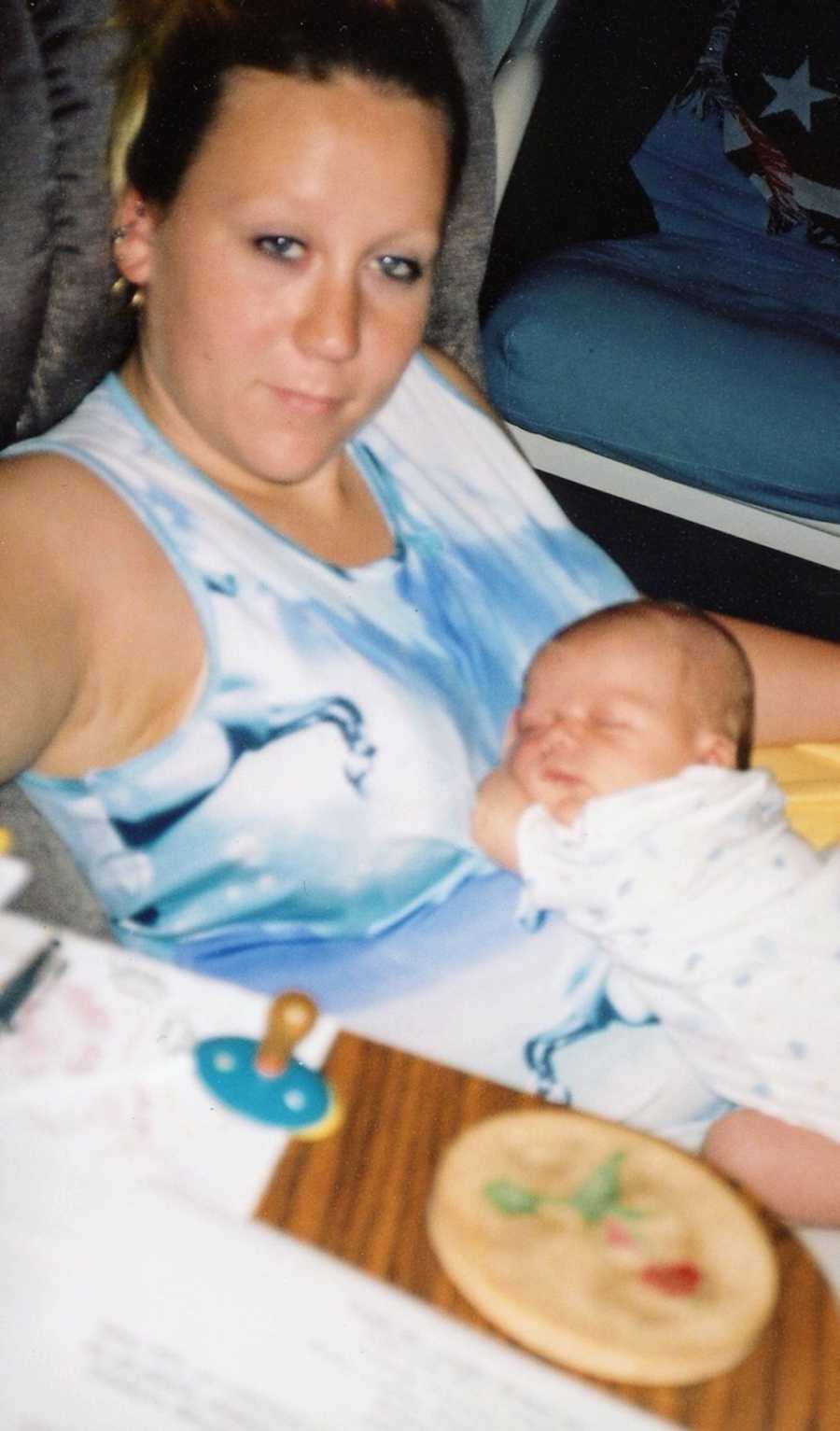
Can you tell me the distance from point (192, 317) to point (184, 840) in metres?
0.38

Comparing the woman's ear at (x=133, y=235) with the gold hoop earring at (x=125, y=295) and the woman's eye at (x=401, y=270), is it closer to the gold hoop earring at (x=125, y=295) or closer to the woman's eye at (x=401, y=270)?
the gold hoop earring at (x=125, y=295)

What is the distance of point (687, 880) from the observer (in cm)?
89

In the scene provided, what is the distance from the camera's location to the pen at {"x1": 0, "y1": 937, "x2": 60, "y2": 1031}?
0.54m

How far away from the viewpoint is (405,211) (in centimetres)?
82

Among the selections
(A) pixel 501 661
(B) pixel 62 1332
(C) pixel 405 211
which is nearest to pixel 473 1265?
(B) pixel 62 1332

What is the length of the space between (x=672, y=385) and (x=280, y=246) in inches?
54.2

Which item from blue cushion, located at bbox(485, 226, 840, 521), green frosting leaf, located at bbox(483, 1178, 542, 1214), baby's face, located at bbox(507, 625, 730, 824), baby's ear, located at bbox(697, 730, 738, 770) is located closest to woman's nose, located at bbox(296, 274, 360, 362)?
baby's face, located at bbox(507, 625, 730, 824)

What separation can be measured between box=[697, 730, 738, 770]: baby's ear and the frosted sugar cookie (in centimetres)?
49

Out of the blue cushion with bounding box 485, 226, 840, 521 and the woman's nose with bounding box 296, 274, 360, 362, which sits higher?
the woman's nose with bounding box 296, 274, 360, 362

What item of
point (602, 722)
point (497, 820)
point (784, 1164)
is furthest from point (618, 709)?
point (784, 1164)

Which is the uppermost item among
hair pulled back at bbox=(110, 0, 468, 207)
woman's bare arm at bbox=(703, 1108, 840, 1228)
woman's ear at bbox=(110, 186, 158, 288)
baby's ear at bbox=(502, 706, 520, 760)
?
hair pulled back at bbox=(110, 0, 468, 207)

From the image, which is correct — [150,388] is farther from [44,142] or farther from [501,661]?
[501,661]

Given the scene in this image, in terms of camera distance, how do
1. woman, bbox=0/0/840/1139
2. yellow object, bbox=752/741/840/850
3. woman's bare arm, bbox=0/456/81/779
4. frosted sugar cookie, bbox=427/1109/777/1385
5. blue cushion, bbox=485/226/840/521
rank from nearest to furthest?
→ frosted sugar cookie, bbox=427/1109/777/1385 → woman's bare arm, bbox=0/456/81/779 → woman, bbox=0/0/840/1139 → yellow object, bbox=752/741/840/850 → blue cushion, bbox=485/226/840/521

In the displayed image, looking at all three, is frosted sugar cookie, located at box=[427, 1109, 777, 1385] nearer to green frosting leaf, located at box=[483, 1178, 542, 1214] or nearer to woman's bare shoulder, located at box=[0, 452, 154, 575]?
green frosting leaf, located at box=[483, 1178, 542, 1214]
